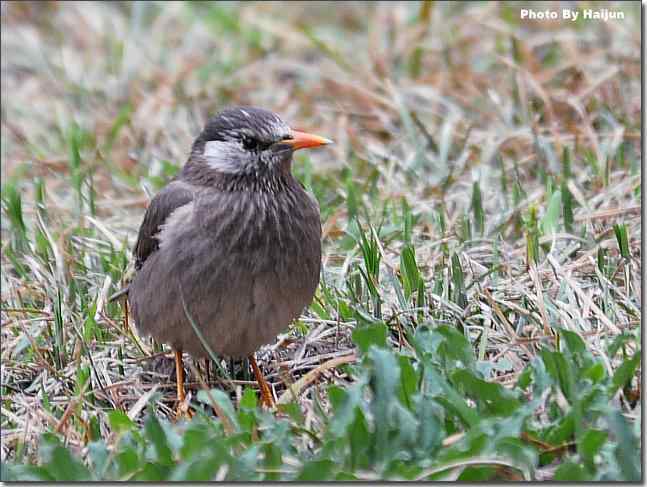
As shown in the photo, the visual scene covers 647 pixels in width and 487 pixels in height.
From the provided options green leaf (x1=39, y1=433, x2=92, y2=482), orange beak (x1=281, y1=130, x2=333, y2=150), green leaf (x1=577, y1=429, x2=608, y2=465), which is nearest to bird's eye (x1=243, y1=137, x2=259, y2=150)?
orange beak (x1=281, y1=130, x2=333, y2=150)

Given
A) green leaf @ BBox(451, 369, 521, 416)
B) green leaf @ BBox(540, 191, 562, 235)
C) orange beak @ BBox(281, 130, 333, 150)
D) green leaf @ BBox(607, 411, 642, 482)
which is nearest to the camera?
green leaf @ BBox(607, 411, 642, 482)

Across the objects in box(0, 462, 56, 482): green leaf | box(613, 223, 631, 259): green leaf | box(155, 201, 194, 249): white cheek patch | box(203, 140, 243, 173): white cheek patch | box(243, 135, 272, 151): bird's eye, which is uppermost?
box(243, 135, 272, 151): bird's eye

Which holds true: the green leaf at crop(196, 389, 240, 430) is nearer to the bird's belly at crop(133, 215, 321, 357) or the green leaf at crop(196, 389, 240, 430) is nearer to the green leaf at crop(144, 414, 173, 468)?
the green leaf at crop(144, 414, 173, 468)

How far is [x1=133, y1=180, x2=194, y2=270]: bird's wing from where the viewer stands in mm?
4418

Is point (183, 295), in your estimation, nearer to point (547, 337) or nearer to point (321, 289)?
point (321, 289)

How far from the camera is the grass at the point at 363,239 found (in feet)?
11.8

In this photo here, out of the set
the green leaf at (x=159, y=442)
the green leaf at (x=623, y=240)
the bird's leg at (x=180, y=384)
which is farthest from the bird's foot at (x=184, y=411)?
the green leaf at (x=623, y=240)

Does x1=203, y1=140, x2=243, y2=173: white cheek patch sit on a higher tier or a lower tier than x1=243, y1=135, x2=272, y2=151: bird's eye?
lower

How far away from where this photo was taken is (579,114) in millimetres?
6430

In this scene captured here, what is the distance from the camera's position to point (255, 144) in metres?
4.43

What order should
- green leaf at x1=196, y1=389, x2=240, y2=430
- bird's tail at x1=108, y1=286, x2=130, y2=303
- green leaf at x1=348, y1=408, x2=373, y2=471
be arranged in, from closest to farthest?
1. green leaf at x1=348, y1=408, x2=373, y2=471
2. green leaf at x1=196, y1=389, x2=240, y2=430
3. bird's tail at x1=108, y1=286, x2=130, y2=303

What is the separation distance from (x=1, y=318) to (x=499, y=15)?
3831 millimetres

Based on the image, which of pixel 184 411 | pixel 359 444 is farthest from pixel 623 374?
pixel 184 411

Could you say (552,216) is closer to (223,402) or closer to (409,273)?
(409,273)
